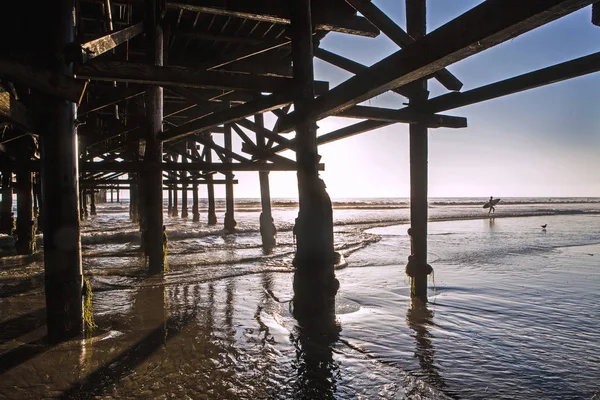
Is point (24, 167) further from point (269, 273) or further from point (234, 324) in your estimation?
point (234, 324)

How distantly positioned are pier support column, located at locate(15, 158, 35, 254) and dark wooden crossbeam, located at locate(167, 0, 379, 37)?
260 inches

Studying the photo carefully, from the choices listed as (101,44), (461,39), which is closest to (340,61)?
(101,44)

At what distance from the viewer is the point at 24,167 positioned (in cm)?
685

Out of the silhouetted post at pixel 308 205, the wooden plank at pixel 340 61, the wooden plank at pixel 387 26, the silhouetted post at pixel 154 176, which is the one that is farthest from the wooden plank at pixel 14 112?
the wooden plank at pixel 340 61

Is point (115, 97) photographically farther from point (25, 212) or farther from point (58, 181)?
point (25, 212)

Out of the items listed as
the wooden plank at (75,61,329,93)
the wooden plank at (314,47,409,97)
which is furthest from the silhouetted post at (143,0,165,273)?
the wooden plank at (75,61,329,93)

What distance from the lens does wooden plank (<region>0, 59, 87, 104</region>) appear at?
8.76 feet

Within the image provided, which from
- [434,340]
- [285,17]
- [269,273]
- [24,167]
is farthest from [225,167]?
[434,340]

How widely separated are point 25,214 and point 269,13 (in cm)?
779

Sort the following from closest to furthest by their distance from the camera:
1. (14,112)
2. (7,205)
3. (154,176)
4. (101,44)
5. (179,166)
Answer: (14,112)
(101,44)
(154,176)
(179,166)
(7,205)

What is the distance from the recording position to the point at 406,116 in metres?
4.36

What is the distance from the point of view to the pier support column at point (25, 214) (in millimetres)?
9016

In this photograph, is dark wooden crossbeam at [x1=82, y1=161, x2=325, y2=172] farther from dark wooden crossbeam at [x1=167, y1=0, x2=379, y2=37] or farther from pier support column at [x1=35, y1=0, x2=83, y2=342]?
pier support column at [x1=35, y1=0, x2=83, y2=342]

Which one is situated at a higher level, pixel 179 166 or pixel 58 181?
pixel 179 166
